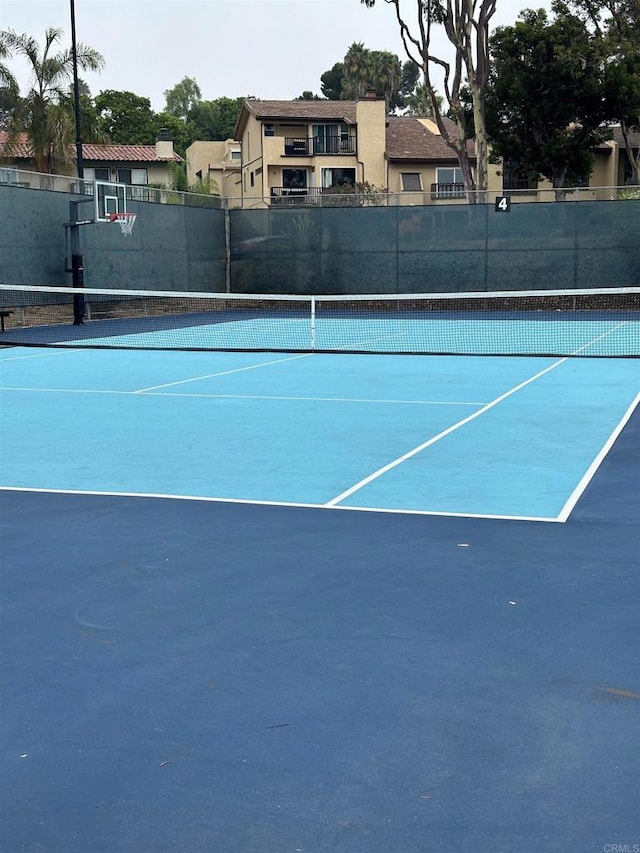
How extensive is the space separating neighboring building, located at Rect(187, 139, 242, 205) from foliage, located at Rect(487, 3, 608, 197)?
2510 centimetres

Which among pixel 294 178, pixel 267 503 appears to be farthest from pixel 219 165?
pixel 267 503

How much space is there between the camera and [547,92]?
44875 mm

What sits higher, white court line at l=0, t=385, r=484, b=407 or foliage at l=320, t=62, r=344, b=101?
foliage at l=320, t=62, r=344, b=101

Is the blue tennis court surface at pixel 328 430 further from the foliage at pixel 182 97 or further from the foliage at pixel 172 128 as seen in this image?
the foliage at pixel 182 97

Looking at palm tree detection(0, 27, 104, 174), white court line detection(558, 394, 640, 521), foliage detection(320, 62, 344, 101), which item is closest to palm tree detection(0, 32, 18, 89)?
palm tree detection(0, 27, 104, 174)

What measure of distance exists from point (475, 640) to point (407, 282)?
3034 centimetres

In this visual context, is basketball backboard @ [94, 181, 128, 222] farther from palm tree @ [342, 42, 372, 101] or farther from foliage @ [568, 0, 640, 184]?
palm tree @ [342, 42, 372, 101]

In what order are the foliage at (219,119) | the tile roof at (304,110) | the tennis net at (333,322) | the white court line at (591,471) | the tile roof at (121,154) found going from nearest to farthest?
1. the white court line at (591,471)
2. the tennis net at (333,322)
3. the tile roof at (304,110)
4. the tile roof at (121,154)
5. the foliage at (219,119)

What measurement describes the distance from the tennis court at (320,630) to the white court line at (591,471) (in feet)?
0.12

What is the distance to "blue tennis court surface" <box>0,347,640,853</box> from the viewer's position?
3094 millimetres

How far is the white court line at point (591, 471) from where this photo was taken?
685 cm

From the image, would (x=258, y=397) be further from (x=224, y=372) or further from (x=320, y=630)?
(x=320, y=630)

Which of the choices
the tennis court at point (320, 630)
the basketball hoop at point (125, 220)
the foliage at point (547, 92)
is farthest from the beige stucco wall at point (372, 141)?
the tennis court at point (320, 630)

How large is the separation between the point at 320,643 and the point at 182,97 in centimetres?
12740
